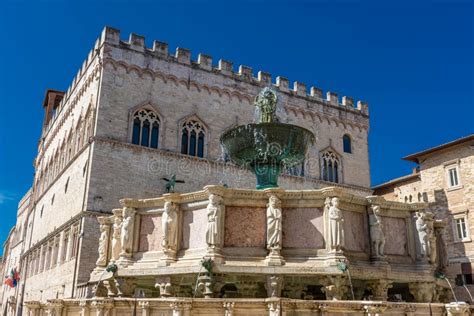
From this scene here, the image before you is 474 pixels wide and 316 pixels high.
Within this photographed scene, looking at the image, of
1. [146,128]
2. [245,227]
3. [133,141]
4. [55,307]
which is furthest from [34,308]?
[146,128]

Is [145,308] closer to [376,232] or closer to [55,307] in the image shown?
[55,307]

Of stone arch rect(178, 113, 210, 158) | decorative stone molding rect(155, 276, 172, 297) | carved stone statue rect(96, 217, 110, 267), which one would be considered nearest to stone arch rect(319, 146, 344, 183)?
stone arch rect(178, 113, 210, 158)

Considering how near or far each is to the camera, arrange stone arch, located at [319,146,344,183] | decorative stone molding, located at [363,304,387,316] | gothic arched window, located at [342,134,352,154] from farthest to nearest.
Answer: gothic arched window, located at [342,134,352,154]
stone arch, located at [319,146,344,183]
decorative stone molding, located at [363,304,387,316]

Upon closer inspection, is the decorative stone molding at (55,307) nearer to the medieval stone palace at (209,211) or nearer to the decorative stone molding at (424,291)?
the medieval stone palace at (209,211)

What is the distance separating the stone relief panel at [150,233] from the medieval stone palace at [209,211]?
0.08 feet

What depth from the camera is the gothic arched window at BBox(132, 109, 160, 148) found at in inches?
914

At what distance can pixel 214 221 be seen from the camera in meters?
8.81

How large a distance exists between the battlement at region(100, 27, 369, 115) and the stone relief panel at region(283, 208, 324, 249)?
→ 1772 cm

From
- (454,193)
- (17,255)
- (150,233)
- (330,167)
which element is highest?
(330,167)

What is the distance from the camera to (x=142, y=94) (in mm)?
23984

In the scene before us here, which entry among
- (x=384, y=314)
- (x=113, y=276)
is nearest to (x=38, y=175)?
(x=113, y=276)

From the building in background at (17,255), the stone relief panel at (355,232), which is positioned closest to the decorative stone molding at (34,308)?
the stone relief panel at (355,232)

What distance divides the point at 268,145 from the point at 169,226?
3.66 m

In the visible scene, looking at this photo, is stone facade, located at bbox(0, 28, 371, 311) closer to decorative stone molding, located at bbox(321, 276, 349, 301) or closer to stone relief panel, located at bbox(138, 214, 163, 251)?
stone relief panel, located at bbox(138, 214, 163, 251)
